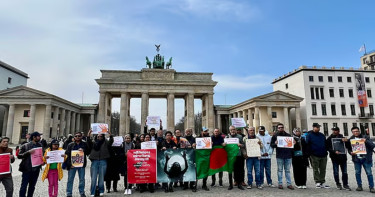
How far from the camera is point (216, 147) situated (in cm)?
867

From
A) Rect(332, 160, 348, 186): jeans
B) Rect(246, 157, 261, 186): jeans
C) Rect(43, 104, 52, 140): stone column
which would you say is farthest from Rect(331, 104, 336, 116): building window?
Rect(43, 104, 52, 140): stone column

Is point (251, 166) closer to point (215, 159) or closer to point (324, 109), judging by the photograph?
point (215, 159)

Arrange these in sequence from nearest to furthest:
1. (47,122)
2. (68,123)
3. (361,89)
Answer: (47,122) < (68,123) < (361,89)

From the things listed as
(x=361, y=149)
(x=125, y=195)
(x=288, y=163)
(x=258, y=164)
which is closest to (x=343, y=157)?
(x=361, y=149)

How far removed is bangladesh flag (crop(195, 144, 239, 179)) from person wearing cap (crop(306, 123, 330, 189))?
9.31 feet

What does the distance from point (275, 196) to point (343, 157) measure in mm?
3311

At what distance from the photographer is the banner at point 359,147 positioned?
25.6 ft

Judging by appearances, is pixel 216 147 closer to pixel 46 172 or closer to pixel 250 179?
pixel 250 179

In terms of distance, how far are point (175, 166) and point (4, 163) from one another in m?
5.15

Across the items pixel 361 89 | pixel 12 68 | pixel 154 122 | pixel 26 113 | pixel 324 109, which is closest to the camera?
pixel 154 122

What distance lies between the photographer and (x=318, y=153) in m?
8.33

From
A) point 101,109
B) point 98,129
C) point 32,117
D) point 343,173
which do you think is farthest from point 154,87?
point 343,173

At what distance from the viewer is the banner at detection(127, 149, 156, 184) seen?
311 inches

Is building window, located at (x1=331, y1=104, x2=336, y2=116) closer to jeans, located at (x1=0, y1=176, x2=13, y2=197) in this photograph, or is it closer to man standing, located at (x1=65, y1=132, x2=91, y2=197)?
man standing, located at (x1=65, y1=132, x2=91, y2=197)
